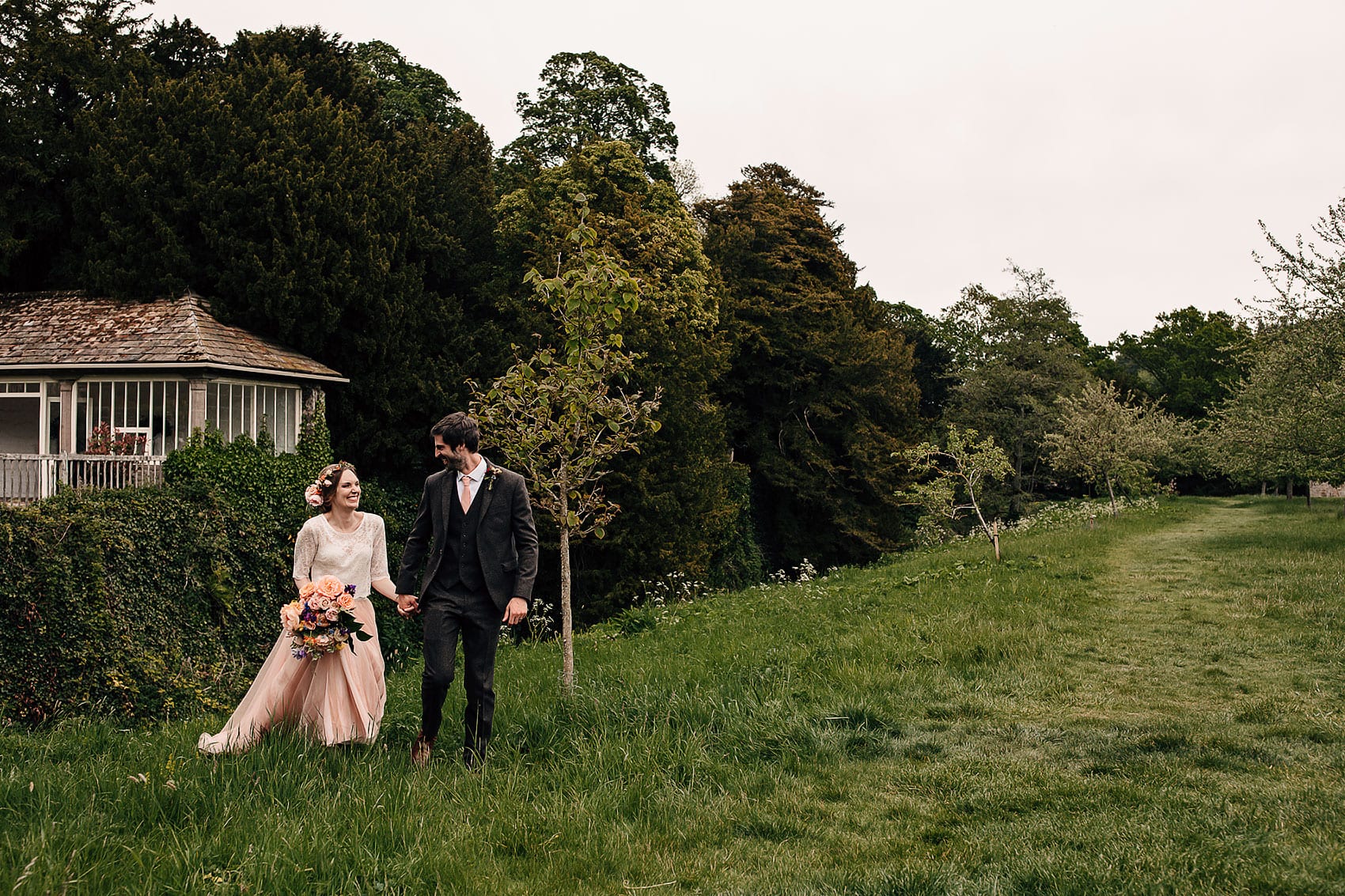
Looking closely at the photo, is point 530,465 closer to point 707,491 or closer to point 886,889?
point 886,889

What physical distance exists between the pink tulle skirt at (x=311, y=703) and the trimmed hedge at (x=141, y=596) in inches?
203

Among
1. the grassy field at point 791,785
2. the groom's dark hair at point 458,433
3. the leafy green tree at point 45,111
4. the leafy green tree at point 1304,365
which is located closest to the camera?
the grassy field at point 791,785

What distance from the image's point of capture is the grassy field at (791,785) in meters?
4.17

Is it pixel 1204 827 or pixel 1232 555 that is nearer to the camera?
pixel 1204 827

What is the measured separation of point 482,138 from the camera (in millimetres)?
31156

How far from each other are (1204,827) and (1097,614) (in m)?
7.46

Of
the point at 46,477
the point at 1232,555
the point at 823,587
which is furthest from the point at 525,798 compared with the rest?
the point at 46,477

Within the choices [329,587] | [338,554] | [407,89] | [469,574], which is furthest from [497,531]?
[407,89]

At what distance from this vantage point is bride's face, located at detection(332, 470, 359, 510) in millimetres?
7012

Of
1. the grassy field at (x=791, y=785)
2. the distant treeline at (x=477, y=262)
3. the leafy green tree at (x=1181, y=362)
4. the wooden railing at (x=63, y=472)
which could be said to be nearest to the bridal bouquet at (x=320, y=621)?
the grassy field at (x=791, y=785)

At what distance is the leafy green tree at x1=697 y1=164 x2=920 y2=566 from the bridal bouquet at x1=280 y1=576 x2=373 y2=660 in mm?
26179

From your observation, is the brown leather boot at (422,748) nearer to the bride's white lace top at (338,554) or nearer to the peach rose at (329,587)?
the peach rose at (329,587)

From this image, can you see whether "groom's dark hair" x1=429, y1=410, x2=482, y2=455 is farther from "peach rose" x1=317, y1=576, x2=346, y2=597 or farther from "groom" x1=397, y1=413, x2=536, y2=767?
"peach rose" x1=317, y1=576, x2=346, y2=597

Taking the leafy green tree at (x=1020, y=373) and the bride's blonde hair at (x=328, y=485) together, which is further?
the leafy green tree at (x=1020, y=373)
